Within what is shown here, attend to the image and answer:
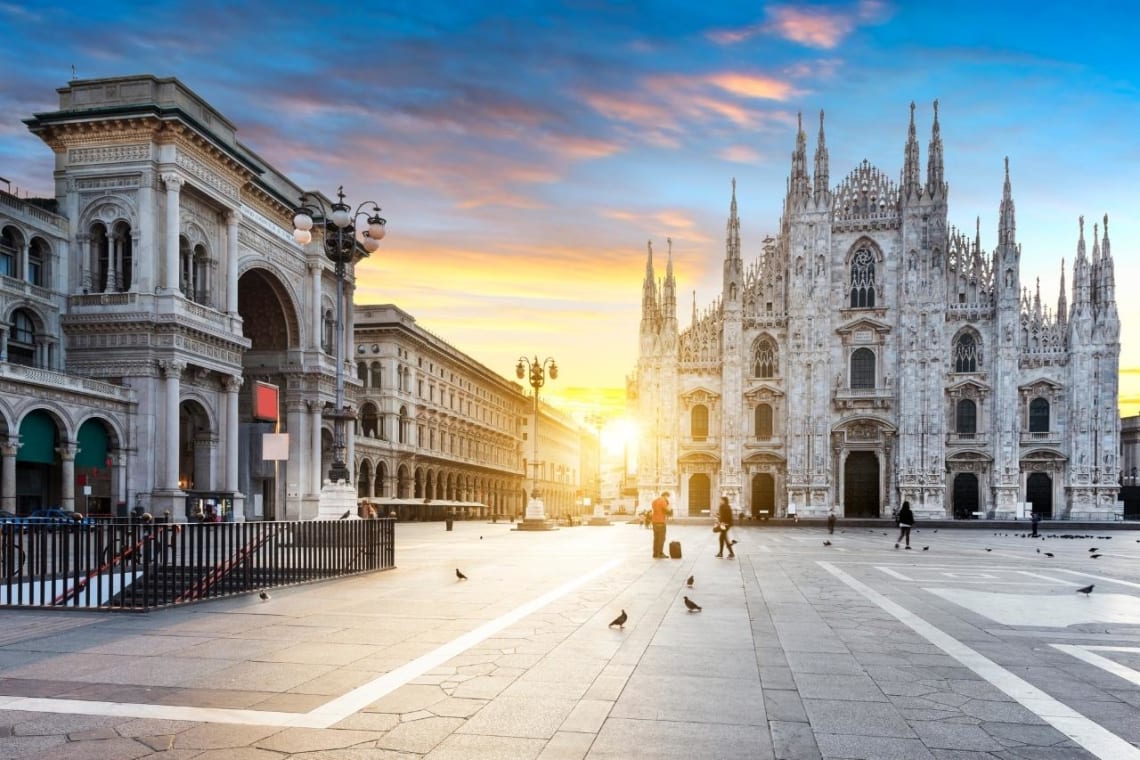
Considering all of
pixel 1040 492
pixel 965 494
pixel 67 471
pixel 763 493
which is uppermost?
pixel 67 471

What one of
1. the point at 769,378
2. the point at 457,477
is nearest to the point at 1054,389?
the point at 769,378

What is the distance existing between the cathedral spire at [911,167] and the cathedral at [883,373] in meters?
0.11

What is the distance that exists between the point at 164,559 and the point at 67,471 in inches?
1099

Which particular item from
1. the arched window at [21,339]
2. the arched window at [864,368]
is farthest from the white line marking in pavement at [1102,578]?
the arched window at [864,368]

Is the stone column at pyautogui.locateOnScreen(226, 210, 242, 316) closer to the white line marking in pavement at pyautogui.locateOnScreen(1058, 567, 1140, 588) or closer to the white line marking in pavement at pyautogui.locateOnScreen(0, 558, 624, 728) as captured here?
the white line marking in pavement at pyautogui.locateOnScreen(1058, 567, 1140, 588)

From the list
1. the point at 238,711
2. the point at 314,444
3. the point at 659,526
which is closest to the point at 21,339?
the point at 314,444

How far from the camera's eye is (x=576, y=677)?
25.6 feet

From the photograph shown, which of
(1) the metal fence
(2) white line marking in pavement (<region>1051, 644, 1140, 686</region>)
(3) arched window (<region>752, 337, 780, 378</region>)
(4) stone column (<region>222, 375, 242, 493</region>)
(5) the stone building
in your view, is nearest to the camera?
(2) white line marking in pavement (<region>1051, 644, 1140, 686</region>)

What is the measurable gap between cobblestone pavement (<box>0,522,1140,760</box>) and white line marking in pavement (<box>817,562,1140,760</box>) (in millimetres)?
28

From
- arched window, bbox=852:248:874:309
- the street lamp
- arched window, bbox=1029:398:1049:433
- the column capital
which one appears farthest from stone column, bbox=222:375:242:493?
arched window, bbox=1029:398:1049:433

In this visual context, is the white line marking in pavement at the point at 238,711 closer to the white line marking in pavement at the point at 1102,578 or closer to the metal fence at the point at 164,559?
the metal fence at the point at 164,559

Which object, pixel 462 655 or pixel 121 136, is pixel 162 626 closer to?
pixel 462 655

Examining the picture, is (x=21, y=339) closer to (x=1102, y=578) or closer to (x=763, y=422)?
(x=1102, y=578)

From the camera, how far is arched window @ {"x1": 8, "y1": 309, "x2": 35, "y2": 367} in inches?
1452
